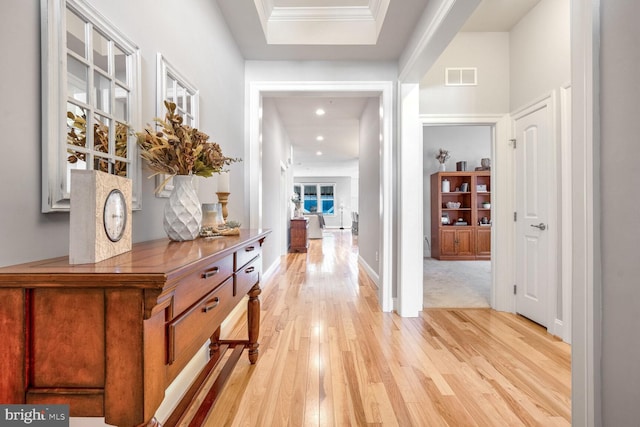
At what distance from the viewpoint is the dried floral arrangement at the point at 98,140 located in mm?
1005

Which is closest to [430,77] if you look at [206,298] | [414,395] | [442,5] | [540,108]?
[540,108]

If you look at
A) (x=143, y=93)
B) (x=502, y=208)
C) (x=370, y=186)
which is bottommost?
(x=502, y=208)

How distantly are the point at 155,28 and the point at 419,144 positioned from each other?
242cm

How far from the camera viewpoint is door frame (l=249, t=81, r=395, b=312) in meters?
3.08

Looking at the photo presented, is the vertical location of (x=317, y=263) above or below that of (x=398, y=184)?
below

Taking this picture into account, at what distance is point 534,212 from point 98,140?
11.0ft

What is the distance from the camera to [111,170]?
3.90ft

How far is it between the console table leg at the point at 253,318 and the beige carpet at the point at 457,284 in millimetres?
2075

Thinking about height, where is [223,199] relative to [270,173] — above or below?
below

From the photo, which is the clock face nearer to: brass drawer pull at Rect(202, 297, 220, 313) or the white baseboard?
brass drawer pull at Rect(202, 297, 220, 313)

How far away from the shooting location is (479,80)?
3.15 meters

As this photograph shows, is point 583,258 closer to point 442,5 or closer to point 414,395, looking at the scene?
point 414,395

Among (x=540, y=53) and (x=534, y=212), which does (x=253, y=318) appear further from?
(x=540, y=53)

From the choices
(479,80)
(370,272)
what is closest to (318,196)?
(370,272)
